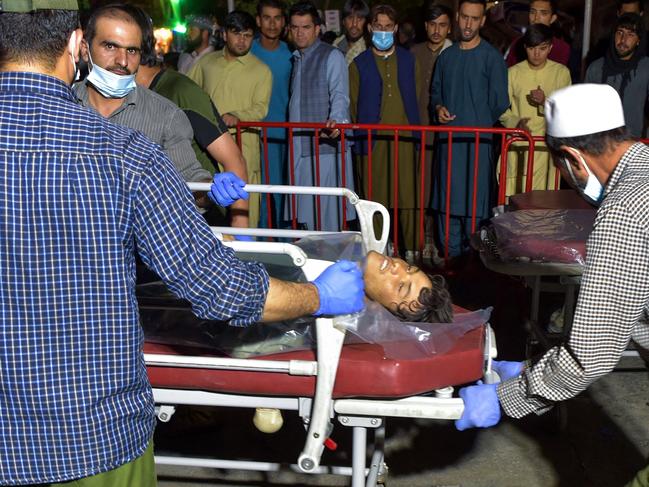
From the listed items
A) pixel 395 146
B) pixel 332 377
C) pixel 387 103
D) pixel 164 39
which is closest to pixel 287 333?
pixel 332 377

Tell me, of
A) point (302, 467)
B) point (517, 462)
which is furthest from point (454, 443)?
point (302, 467)

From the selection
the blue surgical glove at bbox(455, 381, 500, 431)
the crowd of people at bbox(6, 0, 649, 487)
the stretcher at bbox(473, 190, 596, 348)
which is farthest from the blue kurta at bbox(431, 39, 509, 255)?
the blue surgical glove at bbox(455, 381, 500, 431)

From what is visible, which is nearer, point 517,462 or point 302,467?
point 302,467

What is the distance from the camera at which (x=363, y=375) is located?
2635 mm

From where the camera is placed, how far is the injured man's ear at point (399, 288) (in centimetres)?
351

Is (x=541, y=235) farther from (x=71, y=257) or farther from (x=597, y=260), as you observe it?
(x=71, y=257)

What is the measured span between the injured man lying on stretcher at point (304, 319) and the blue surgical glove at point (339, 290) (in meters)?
0.52

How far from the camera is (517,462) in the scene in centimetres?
403

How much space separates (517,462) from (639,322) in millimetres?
1691

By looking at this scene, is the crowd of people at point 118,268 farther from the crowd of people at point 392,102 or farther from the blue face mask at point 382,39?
the blue face mask at point 382,39

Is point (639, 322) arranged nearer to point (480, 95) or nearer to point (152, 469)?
point (152, 469)

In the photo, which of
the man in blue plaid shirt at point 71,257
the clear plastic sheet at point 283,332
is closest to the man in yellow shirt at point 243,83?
the clear plastic sheet at point 283,332

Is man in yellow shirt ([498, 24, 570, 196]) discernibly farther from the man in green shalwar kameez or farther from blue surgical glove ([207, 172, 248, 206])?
blue surgical glove ([207, 172, 248, 206])

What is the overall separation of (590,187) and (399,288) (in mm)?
1220
